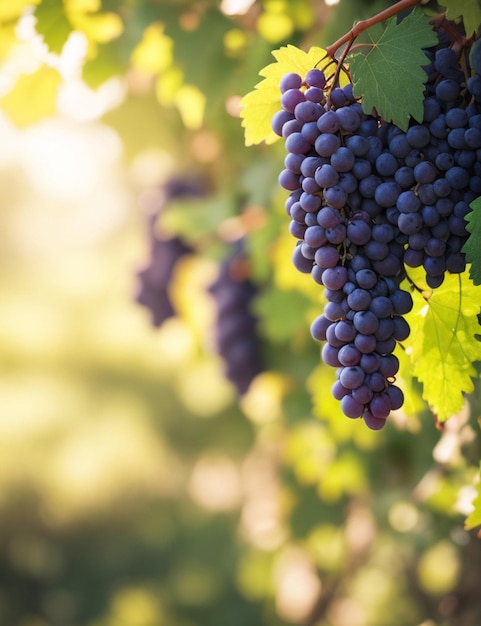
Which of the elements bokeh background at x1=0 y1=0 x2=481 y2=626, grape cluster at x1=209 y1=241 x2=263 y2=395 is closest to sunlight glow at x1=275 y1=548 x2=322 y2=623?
bokeh background at x1=0 y1=0 x2=481 y2=626

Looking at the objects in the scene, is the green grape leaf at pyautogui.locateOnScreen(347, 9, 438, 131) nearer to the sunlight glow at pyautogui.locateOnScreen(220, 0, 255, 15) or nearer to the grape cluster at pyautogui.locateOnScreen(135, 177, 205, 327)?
the sunlight glow at pyautogui.locateOnScreen(220, 0, 255, 15)

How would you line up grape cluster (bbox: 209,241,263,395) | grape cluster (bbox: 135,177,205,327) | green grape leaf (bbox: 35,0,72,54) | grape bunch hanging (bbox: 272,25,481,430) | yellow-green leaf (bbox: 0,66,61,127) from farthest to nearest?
grape cluster (bbox: 135,177,205,327)
grape cluster (bbox: 209,241,263,395)
yellow-green leaf (bbox: 0,66,61,127)
green grape leaf (bbox: 35,0,72,54)
grape bunch hanging (bbox: 272,25,481,430)

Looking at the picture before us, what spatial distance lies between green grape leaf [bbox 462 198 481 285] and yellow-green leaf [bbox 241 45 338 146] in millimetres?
150

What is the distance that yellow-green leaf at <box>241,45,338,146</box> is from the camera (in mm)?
539

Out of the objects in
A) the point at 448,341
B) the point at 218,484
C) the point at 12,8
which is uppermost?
the point at 12,8

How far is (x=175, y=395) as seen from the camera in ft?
7.98

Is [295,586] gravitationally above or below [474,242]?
above

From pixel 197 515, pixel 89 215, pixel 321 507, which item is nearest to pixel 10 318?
pixel 89 215

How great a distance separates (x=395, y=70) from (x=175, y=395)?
200 cm

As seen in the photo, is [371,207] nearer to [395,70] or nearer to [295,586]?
[395,70]

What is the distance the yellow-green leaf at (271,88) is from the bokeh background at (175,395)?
24 centimetres

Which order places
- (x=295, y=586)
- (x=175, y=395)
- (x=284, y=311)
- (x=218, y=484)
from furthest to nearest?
(x=175, y=395) → (x=218, y=484) → (x=295, y=586) → (x=284, y=311)

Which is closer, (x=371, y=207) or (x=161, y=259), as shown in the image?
(x=371, y=207)

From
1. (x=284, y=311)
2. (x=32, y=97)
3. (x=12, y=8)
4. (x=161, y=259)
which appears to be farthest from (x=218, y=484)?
(x=12, y=8)
